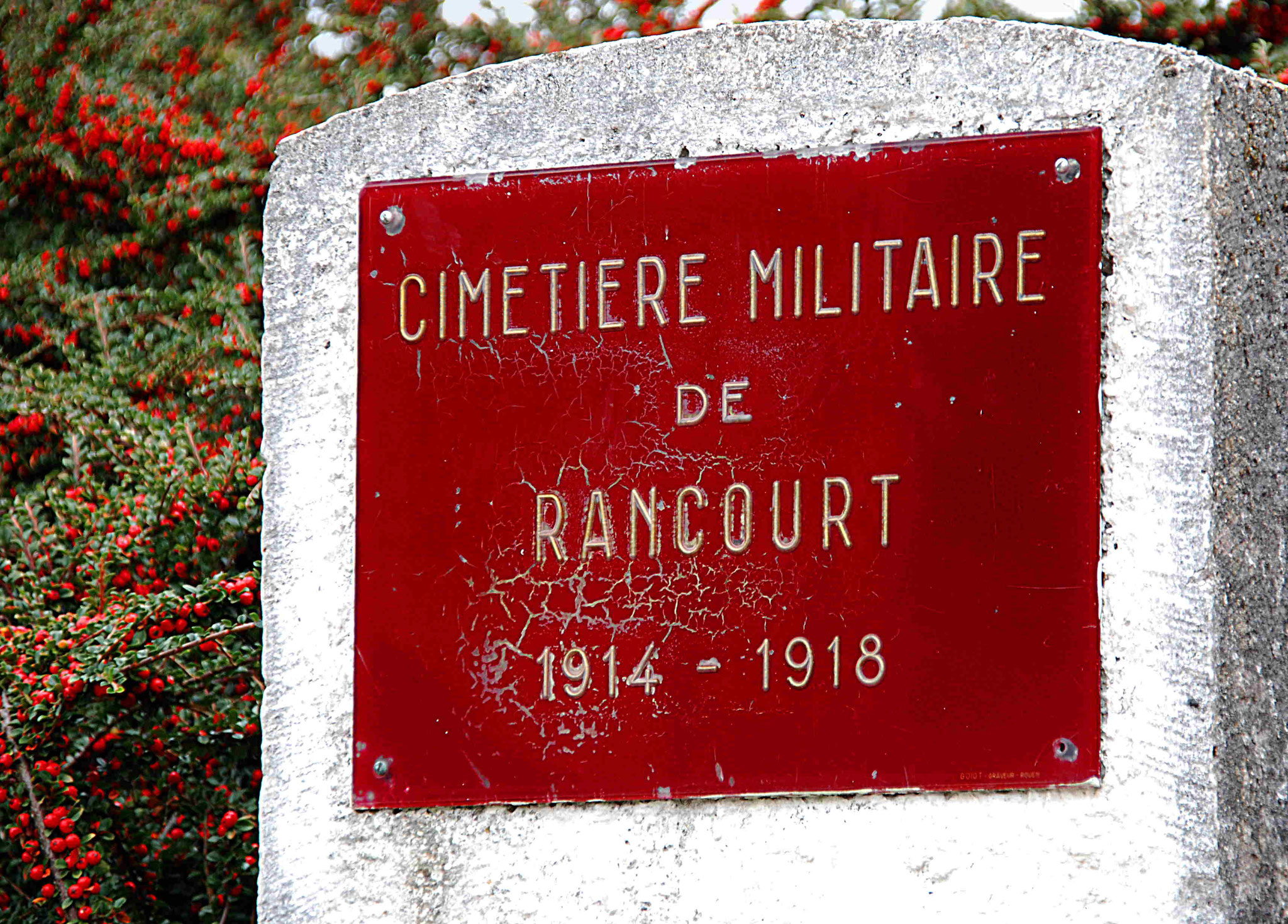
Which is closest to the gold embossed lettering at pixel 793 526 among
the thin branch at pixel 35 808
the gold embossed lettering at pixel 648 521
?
the gold embossed lettering at pixel 648 521

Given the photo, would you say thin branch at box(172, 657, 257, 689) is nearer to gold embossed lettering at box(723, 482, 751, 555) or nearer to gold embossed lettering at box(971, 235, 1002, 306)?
gold embossed lettering at box(723, 482, 751, 555)

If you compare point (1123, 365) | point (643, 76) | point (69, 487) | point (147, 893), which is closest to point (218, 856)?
point (147, 893)

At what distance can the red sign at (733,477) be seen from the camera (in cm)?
210

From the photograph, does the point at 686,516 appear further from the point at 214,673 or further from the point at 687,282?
the point at 214,673

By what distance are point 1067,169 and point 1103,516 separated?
414mm

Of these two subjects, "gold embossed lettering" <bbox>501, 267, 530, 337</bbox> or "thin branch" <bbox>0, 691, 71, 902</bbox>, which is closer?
"gold embossed lettering" <bbox>501, 267, 530, 337</bbox>

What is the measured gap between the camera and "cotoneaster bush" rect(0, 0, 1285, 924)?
3.20 m

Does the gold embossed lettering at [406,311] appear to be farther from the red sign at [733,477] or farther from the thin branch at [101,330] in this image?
the thin branch at [101,330]

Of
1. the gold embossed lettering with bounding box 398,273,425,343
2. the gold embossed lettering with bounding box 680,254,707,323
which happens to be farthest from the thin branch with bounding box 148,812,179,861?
the gold embossed lettering with bounding box 680,254,707,323

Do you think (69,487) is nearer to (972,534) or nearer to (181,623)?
(181,623)

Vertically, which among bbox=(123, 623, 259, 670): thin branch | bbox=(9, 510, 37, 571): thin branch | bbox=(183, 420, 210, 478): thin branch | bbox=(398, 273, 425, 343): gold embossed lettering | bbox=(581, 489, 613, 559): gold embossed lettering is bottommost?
bbox=(123, 623, 259, 670): thin branch

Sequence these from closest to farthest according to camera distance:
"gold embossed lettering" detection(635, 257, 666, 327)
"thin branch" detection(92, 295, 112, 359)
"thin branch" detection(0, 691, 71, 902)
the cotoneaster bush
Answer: "gold embossed lettering" detection(635, 257, 666, 327) < "thin branch" detection(0, 691, 71, 902) < the cotoneaster bush < "thin branch" detection(92, 295, 112, 359)

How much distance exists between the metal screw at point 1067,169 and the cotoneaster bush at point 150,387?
1.73 meters

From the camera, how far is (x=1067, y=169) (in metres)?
2.13
